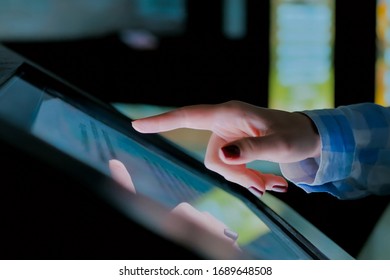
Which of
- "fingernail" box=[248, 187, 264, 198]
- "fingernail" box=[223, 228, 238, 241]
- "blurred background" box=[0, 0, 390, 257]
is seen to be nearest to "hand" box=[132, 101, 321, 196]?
"fingernail" box=[248, 187, 264, 198]

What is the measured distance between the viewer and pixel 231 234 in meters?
0.56

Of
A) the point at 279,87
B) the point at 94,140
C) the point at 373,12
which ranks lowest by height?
the point at 279,87

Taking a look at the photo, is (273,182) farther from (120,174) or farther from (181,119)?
(120,174)

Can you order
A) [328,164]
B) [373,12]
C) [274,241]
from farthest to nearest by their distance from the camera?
[373,12]
[328,164]
[274,241]

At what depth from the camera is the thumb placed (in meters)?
0.60

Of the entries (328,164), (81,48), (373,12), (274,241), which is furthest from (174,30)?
(274,241)

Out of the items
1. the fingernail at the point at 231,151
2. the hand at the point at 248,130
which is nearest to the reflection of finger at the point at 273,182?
the hand at the point at 248,130

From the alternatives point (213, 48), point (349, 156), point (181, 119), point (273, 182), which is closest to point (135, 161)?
point (181, 119)

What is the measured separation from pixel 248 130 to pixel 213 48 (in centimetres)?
184

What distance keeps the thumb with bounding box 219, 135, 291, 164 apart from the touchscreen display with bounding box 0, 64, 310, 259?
61 mm

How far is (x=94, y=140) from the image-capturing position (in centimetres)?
64

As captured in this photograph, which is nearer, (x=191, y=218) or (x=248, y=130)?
(x=191, y=218)
